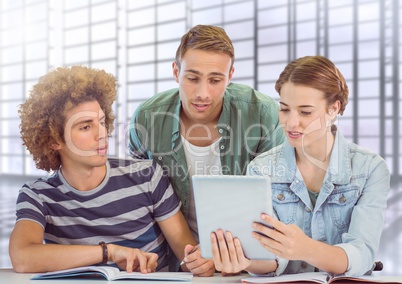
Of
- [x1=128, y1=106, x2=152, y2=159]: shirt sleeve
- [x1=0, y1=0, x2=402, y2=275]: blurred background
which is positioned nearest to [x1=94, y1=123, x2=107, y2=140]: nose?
[x1=128, y1=106, x2=152, y2=159]: shirt sleeve

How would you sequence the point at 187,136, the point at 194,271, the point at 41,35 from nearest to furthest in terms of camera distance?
the point at 194,271 → the point at 187,136 → the point at 41,35

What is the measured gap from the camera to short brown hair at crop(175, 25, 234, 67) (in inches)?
75.1

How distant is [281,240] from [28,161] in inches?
452

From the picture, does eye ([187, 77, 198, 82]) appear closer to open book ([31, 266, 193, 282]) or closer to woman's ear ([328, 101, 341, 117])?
woman's ear ([328, 101, 341, 117])

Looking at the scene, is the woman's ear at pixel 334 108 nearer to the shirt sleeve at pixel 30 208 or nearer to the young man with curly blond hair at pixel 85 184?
the young man with curly blond hair at pixel 85 184

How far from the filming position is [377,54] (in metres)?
9.59

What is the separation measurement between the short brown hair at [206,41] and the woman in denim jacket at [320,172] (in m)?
0.40

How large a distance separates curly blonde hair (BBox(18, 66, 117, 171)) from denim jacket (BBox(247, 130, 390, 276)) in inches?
25.6

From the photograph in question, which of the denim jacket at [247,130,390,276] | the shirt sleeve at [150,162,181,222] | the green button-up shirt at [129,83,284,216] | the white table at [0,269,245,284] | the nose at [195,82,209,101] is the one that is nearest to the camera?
the white table at [0,269,245,284]

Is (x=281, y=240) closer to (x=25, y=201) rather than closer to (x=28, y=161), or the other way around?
(x=25, y=201)

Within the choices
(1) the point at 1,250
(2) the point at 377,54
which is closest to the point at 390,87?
(2) the point at 377,54

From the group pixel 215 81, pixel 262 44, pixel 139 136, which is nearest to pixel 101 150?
pixel 139 136

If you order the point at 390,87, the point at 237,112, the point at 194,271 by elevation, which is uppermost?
the point at 390,87

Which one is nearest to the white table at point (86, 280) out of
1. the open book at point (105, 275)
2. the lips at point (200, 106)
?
the open book at point (105, 275)
